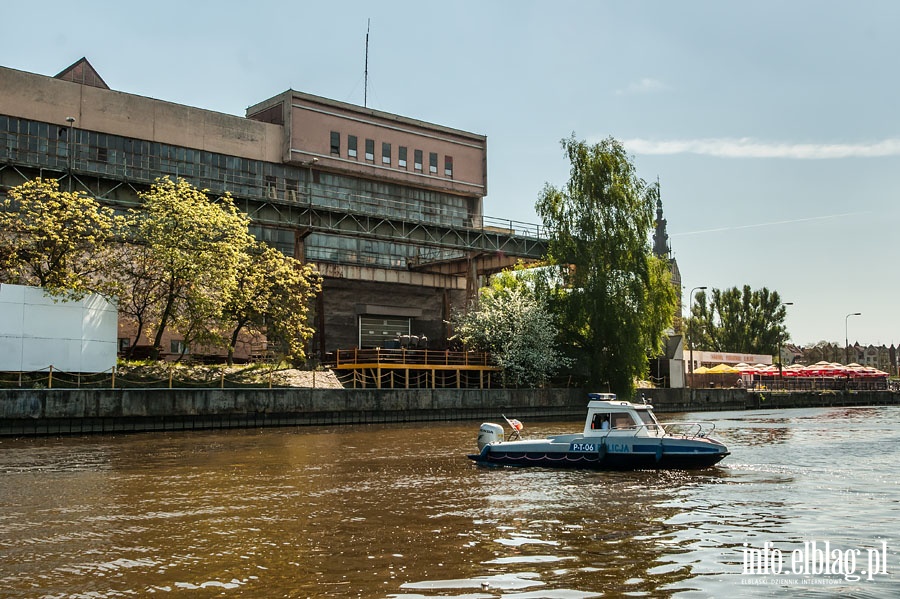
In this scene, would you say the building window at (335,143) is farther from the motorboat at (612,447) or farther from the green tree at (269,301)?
the motorboat at (612,447)

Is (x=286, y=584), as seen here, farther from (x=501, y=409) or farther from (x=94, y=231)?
(x=501, y=409)

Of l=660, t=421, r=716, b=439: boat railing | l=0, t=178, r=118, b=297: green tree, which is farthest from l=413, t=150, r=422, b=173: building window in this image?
l=660, t=421, r=716, b=439: boat railing

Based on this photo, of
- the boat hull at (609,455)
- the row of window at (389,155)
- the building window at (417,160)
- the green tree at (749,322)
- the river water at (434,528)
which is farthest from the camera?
the green tree at (749,322)

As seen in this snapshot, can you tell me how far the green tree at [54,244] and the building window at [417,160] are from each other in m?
34.8

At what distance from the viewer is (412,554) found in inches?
456

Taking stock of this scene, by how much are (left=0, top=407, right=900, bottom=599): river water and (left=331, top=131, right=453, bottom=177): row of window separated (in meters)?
44.7

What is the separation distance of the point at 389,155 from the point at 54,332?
3824cm

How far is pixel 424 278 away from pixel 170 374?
31.8 m

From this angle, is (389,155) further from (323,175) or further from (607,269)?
(607,269)

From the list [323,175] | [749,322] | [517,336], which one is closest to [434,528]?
[517,336]

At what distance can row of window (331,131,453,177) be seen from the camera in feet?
218

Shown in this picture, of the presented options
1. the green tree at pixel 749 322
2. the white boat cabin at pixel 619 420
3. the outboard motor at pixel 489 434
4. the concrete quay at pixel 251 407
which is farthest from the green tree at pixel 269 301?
the green tree at pixel 749 322

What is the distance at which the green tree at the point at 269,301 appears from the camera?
4566 centimetres

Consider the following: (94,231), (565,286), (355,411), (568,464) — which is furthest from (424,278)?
(568,464)
